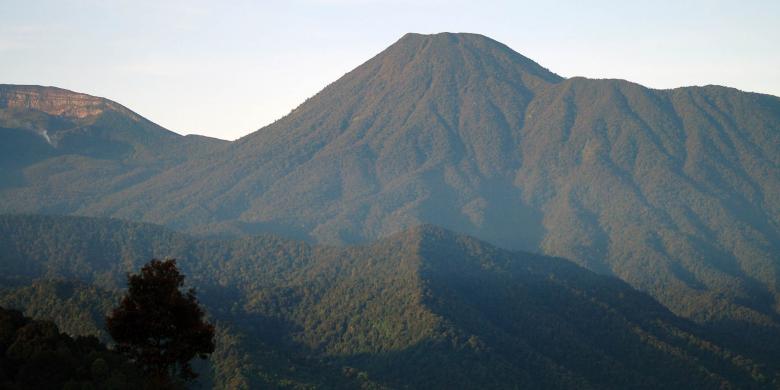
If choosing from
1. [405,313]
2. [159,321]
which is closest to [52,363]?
[159,321]

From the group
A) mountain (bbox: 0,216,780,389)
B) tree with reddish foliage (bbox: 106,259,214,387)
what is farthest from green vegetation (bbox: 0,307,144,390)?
mountain (bbox: 0,216,780,389)

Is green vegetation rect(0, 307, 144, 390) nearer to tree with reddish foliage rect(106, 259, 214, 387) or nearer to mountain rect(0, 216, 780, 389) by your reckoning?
tree with reddish foliage rect(106, 259, 214, 387)

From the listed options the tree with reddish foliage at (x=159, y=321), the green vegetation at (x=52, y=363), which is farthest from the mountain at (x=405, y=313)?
the tree with reddish foliage at (x=159, y=321)

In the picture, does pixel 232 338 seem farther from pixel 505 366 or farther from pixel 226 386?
pixel 505 366

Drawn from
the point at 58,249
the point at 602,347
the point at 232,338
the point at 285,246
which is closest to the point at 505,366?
the point at 602,347

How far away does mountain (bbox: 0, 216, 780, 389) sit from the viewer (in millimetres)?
112438

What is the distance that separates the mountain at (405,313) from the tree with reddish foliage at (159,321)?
166ft

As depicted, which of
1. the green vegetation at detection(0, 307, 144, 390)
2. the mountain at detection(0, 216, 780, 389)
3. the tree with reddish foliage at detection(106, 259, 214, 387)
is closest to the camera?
the tree with reddish foliage at detection(106, 259, 214, 387)

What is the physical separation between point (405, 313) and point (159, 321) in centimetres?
8121

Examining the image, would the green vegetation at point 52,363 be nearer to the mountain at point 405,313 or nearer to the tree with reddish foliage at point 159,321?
the tree with reddish foliage at point 159,321

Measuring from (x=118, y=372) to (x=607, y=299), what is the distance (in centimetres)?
10426

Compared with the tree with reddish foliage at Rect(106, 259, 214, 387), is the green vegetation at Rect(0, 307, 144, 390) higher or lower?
lower

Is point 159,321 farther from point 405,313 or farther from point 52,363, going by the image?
point 405,313

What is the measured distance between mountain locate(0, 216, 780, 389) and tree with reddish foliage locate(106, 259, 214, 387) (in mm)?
50606
